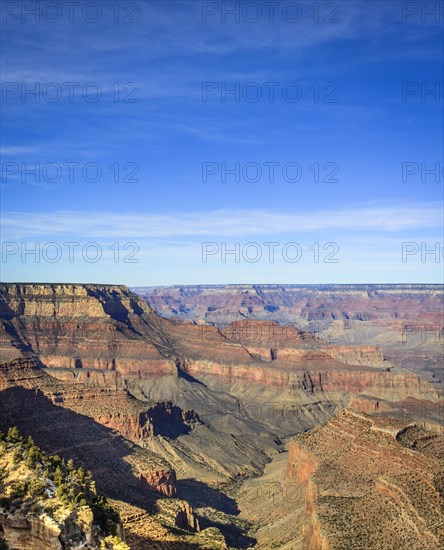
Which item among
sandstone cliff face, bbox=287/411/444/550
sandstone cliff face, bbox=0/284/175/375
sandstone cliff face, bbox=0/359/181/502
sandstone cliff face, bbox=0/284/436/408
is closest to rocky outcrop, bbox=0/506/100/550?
sandstone cliff face, bbox=287/411/444/550

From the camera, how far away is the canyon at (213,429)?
55.8 m

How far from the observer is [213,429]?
130 metres

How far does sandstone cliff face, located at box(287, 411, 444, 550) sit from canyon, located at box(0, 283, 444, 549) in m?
0.22

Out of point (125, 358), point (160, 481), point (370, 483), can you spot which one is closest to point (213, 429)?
point (125, 358)

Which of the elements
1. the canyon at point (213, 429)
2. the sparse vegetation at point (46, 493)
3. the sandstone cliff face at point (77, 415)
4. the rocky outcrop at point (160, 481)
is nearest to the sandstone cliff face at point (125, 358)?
the canyon at point (213, 429)

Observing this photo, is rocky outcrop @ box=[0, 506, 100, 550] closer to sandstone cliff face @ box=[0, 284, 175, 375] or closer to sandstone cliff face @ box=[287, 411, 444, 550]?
sandstone cliff face @ box=[287, 411, 444, 550]

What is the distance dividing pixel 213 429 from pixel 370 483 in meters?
72.9

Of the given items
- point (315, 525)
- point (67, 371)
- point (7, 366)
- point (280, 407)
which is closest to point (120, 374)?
point (67, 371)

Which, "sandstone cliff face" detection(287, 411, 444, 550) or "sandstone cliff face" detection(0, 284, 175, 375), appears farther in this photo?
"sandstone cliff face" detection(0, 284, 175, 375)

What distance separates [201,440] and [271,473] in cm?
2220

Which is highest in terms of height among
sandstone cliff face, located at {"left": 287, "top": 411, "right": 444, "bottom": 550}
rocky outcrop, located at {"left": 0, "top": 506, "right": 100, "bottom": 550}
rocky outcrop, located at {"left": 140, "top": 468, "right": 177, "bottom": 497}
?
rocky outcrop, located at {"left": 0, "top": 506, "right": 100, "bottom": 550}

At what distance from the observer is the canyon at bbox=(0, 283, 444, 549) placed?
5581 cm

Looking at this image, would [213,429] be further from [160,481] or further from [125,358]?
[160,481]

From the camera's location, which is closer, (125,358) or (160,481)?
(160,481)
